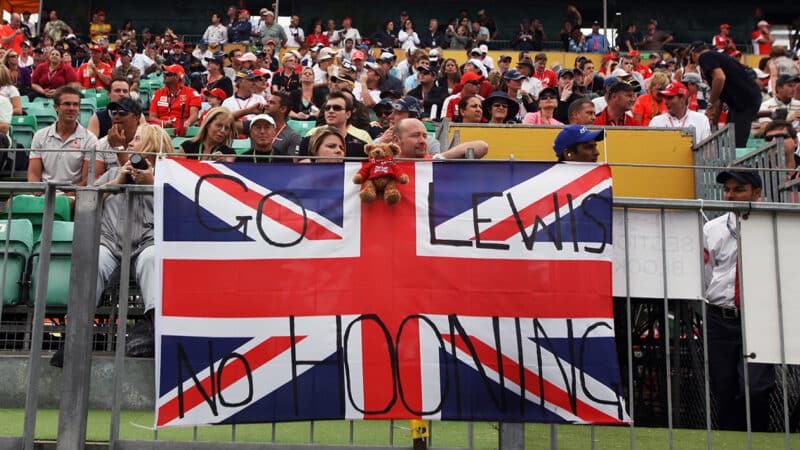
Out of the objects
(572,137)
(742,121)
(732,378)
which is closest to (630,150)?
(742,121)

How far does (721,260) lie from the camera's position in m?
6.02

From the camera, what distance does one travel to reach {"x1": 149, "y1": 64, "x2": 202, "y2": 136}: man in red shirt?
13.8 meters

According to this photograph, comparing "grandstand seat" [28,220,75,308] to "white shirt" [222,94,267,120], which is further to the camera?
"white shirt" [222,94,267,120]

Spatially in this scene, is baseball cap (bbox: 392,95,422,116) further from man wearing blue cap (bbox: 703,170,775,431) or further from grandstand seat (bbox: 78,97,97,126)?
grandstand seat (bbox: 78,97,97,126)

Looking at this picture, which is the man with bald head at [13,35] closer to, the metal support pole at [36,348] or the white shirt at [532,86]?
the white shirt at [532,86]

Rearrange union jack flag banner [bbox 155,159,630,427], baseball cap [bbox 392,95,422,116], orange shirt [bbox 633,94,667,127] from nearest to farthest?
union jack flag banner [bbox 155,159,630,427] → baseball cap [bbox 392,95,422,116] → orange shirt [bbox 633,94,667,127]

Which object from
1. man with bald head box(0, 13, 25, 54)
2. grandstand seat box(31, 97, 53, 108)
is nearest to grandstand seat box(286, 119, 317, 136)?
grandstand seat box(31, 97, 53, 108)

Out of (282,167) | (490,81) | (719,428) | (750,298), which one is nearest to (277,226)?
(282,167)

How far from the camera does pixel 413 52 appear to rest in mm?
19156

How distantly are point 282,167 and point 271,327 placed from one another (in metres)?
0.89

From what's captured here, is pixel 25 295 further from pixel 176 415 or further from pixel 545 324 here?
pixel 545 324

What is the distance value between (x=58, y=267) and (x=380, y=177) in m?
2.84

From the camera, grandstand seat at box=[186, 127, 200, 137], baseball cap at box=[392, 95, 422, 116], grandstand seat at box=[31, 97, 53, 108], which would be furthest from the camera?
grandstand seat at box=[31, 97, 53, 108]

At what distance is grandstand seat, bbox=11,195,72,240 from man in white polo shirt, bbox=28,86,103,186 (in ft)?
3.04
